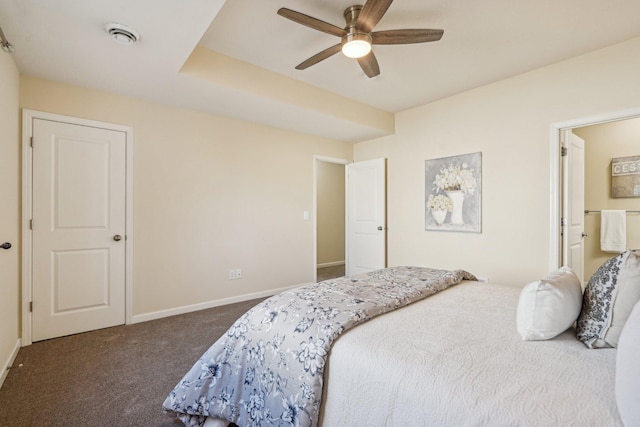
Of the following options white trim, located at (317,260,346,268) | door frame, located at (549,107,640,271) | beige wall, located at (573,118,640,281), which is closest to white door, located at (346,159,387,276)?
white trim, located at (317,260,346,268)

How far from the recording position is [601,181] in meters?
4.02

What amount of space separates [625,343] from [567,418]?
1.00ft

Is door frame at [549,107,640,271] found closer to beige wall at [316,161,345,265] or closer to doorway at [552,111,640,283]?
doorway at [552,111,640,283]

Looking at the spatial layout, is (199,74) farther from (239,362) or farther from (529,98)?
(529,98)

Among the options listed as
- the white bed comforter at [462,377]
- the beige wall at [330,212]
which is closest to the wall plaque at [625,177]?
the white bed comforter at [462,377]

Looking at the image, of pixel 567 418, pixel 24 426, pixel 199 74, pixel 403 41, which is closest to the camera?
pixel 567 418

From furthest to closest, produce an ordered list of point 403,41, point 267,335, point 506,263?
point 506,263 < point 403,41 < point 267,335

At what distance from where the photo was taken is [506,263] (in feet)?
11.2

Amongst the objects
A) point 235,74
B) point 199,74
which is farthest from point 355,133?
point 199,74

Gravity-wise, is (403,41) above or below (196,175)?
above

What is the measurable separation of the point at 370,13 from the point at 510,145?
92.4 inches

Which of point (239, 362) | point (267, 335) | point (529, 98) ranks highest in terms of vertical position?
point (529, 98)

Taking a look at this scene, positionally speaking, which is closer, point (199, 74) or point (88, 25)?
point (88, 25)

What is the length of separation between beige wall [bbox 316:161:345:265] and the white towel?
4.38 m
